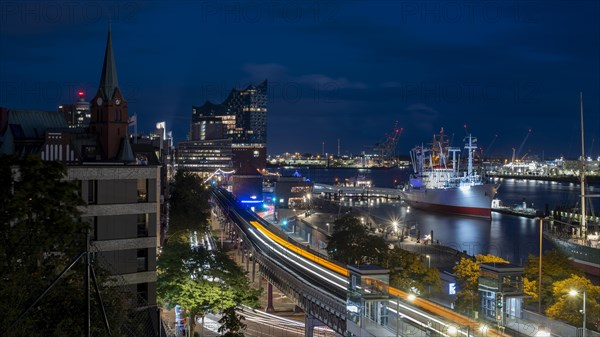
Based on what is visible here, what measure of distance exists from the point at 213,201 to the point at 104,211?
70831mm

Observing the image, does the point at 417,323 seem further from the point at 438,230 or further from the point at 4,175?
the point at 438,230

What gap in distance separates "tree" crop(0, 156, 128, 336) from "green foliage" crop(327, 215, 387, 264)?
23990 millimetres

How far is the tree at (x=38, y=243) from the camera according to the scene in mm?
9305

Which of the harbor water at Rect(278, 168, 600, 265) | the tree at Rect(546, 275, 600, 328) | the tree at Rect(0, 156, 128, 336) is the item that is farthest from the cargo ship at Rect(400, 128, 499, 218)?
the tree at Rect(0, 156, 128, 336)

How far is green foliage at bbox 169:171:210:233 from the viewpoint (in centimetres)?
4625

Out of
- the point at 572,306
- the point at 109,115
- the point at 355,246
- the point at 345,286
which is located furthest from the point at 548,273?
the point at 109,115

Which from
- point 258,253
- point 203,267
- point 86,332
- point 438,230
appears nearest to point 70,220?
point 86,332

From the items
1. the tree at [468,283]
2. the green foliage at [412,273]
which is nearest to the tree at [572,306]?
the tree at [468,283]

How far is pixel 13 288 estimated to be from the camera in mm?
9000

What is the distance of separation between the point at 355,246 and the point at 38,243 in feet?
85.6

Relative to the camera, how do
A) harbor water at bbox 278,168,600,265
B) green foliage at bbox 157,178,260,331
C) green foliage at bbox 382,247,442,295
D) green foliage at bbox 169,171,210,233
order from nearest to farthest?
1. green foliage at bbox 157,178,260,331
2. green foliage at bbox 382,247,442,295
3. green foliage at bbox 169,171,210,233
4. harbor water at bbox 278,168,600,265

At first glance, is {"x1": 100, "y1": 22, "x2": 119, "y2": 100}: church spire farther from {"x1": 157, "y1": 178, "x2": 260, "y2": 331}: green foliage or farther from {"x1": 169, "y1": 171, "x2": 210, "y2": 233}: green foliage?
{"x1": 169, "y1": 171, "x2": 210, "y2": 233}: green foliage

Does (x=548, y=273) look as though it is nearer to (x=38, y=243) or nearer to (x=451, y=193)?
(x=38, y=243)

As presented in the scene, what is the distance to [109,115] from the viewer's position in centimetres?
2973
